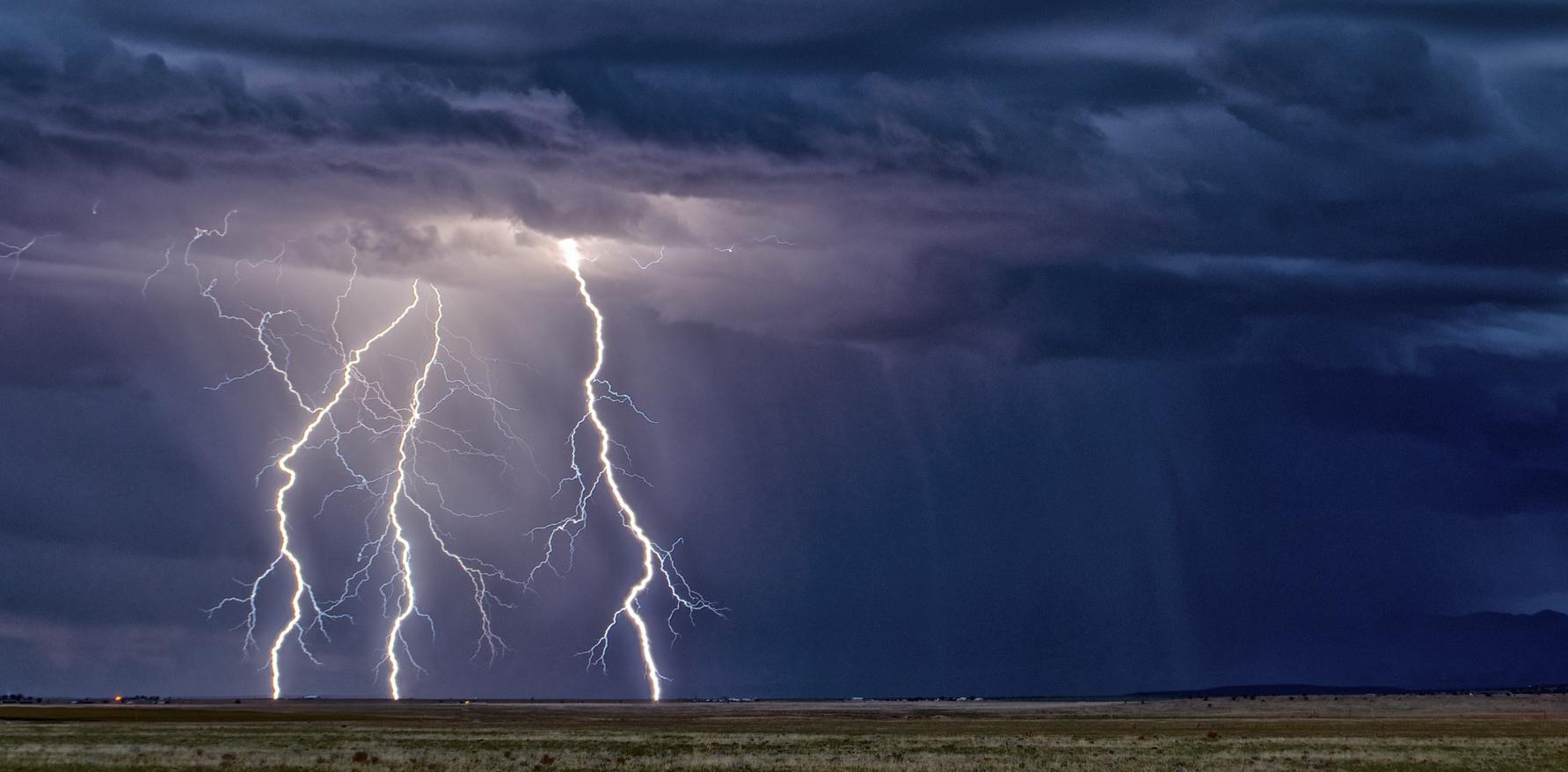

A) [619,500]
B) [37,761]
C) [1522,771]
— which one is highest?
[619,500]

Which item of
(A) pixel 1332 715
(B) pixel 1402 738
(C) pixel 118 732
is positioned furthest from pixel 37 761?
(A) pixel 1332 715

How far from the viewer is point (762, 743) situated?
66.1m

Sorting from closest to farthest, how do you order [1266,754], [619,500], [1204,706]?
[1266,754]
[619,500]
[1204,706]

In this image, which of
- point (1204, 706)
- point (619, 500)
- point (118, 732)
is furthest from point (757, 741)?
point (1204, 706)

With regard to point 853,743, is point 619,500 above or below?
above

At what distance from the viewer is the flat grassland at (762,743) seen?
174ft

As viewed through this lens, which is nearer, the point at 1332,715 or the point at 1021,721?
the point at 1021,721

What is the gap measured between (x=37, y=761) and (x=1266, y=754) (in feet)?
133

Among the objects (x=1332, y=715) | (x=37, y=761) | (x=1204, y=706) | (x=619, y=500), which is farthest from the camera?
(x=1204, y=706)

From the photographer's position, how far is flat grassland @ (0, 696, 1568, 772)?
52969 millimetres

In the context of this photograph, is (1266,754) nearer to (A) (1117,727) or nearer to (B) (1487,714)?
(A) (1117,727)

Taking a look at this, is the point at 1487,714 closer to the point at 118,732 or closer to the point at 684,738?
the point at 684,738

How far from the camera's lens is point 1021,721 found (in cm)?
9825

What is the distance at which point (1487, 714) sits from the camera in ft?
362
